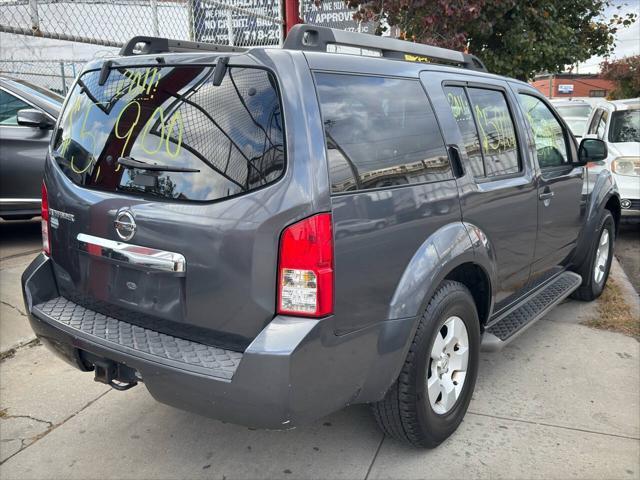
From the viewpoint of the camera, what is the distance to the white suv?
24.6 ft

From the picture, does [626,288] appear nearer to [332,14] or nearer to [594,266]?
[594,266]

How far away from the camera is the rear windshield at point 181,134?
7.21 ft

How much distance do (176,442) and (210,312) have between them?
107cm

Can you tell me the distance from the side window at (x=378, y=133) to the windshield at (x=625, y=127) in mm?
6274

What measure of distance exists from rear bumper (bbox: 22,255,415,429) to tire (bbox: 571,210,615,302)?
2883 mm

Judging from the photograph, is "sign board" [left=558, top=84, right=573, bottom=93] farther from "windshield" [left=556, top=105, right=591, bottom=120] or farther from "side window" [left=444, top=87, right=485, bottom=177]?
"side window" [left=444, top=87, right=485, bottom=177]

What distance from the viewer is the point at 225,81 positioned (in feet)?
7.52

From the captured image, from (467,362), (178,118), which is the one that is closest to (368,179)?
(178,118)

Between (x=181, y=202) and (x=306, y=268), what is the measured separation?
567mm

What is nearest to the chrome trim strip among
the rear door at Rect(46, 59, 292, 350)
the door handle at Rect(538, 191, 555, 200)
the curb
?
the rear door at Rect(46, 59, 292, 350)

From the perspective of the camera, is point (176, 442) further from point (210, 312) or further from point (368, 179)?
point (368, 179)

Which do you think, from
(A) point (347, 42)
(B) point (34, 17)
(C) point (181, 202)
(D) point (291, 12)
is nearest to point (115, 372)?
(C) point (181, 202)

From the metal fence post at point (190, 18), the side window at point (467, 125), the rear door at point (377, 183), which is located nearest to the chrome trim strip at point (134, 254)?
the rear door at point (377, 183)

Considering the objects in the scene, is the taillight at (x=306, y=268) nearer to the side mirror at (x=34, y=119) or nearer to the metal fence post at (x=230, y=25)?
the side mirror at (x=34, y=119)
